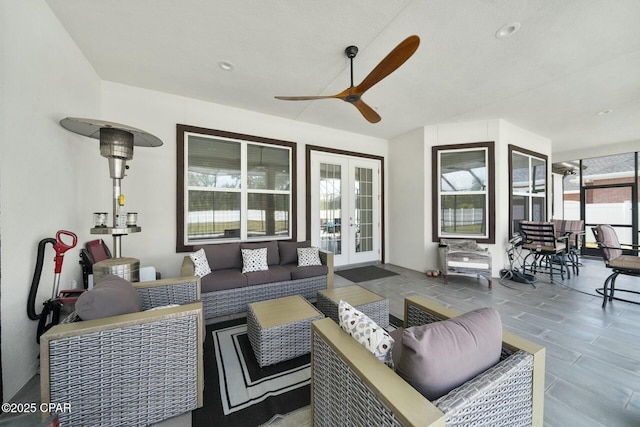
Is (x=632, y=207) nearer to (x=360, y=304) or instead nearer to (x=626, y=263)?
(x=626, y=263)

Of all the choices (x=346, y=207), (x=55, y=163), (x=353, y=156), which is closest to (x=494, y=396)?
(x=55, y=163)

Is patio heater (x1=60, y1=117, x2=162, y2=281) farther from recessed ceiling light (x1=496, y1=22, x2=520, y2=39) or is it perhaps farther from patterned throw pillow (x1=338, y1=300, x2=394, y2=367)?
recessed ceiling light (x1=496, y1=22, x2=520, y2=39)

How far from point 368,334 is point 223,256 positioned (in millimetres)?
2727

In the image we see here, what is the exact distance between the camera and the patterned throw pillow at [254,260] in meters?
3.16

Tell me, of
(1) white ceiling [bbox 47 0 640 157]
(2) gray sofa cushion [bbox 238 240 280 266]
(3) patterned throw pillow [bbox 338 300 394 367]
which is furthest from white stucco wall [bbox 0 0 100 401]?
(3) patterned throw pillow [bbox 338 300 394 367]

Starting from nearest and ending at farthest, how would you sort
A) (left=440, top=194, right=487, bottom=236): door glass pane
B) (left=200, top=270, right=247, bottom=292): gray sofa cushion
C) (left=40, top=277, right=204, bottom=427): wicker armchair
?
1. (left=40, top=277, right=204, bottom=427): wicker armchair
2. (left=200, top=270, right=247, bottom=292): gray sofa cushion
3. (left=440, top=194, right=487, bottom=236): door glass pane

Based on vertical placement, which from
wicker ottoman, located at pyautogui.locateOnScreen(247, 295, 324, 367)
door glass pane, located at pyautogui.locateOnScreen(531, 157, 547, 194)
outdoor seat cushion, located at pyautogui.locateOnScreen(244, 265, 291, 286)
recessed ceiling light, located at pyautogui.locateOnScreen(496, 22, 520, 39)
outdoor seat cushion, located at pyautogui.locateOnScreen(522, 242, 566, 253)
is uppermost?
recessed ceiling light, located at pyautogui.locateOnScreen(496, 22, 520, 39)

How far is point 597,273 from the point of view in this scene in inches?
182

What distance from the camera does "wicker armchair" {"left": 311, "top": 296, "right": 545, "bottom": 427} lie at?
724mm

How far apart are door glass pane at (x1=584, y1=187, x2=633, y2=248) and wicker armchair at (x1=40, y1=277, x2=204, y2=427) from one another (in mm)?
9548

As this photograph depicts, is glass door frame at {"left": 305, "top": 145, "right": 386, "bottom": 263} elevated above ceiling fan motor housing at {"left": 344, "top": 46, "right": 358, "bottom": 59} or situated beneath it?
situated beneath

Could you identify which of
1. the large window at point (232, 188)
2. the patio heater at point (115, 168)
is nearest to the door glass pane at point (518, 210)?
the large window at point (232, 188)

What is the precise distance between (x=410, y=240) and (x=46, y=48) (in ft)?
18.9

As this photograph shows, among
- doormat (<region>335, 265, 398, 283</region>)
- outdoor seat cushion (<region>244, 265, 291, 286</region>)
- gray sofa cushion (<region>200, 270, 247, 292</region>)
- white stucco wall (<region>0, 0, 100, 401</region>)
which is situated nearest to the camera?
white stucco wall (<region>0, 0, 100, 401</region>)
